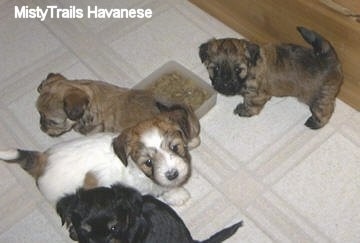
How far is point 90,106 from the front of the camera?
2084mm

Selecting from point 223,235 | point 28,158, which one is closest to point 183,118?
point 223,235

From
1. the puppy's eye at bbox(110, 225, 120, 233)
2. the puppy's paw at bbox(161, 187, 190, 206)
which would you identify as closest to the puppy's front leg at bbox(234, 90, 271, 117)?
the puppy's paw at bbox(161, 187, 190, 206)

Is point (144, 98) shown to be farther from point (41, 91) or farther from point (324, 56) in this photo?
point (324, 56)

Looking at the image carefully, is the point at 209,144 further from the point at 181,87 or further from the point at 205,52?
the point at 205,52

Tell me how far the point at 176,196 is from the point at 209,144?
0.30 meters

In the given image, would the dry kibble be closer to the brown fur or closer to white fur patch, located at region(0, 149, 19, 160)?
the brown fur

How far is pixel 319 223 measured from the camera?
2.03 metres

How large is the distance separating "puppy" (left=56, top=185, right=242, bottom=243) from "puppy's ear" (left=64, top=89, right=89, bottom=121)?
37cm

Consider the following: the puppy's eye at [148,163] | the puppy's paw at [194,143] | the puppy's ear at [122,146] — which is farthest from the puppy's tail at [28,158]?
the puppy's paw at [194,143]

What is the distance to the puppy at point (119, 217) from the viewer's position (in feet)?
5.23

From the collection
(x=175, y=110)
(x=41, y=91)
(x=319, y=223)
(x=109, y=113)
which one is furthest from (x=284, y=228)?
(x=41, y=91)

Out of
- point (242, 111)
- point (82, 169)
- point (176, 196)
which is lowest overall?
point (176, 196)

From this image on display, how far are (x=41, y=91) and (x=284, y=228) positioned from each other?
1.13 meters

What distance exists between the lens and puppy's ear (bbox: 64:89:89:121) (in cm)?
200
